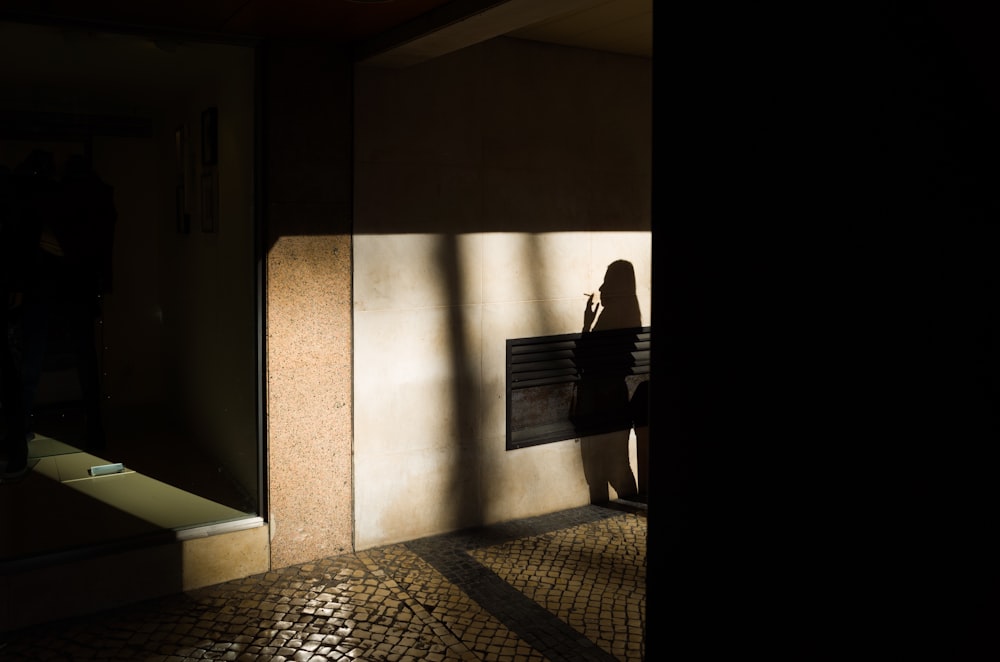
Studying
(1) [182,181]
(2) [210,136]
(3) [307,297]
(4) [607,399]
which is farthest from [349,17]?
(4) [607,399]

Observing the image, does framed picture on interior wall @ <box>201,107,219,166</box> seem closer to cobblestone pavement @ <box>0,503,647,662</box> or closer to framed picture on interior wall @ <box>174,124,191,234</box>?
framed picture on interior wall @ <box>174,124,191,234</box>

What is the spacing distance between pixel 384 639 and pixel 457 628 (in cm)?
37

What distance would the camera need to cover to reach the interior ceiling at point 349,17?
13.1 feet

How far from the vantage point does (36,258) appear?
448 cm

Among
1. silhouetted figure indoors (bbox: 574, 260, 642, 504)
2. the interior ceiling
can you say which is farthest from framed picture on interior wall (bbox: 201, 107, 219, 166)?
silhouetted figure indoors (bbox: 574, 260, 642, 504)

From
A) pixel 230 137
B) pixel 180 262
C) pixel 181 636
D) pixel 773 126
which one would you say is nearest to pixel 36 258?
pixel 180 262

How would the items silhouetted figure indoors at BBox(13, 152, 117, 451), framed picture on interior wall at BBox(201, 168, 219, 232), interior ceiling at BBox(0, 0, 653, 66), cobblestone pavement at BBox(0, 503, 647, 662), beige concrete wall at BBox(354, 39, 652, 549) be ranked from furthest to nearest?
beige concrete wall at BBox(354, 39, 652, 549)
framed picture on interior wall at BBox(201, 168, 219, 232)
silhouetted figure indoors at BBox(13, 152, 117, 451)
cobblestone pavement at BBox(0, 503, 647, 662)
interior ceiling at BBox(0, 0, 653, 66)

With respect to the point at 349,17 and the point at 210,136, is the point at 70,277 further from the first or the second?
the point at 349,17

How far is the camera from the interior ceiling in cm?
399

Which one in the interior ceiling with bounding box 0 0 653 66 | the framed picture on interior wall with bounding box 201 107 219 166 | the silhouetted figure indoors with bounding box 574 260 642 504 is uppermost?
the interior ceiling with bounding box 0 0 653 66

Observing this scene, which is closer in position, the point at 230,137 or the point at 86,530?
the point at 86,530

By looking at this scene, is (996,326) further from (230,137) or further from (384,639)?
(230,137)

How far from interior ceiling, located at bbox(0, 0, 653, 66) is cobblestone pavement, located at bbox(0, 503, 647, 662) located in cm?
270

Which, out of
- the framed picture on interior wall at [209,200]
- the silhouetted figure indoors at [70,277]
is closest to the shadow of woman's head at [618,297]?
the framed picture on interior wall at [209,200]
